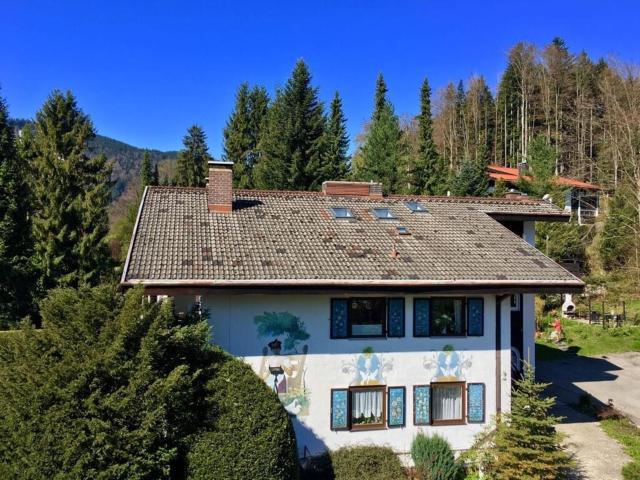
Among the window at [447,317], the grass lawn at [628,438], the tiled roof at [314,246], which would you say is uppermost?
the tiled roof at [314,246]

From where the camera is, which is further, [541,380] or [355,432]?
[541,380]

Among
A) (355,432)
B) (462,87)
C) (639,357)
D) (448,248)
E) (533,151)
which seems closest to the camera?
(355,432)

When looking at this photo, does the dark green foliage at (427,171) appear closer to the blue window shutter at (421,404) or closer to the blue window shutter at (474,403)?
the blue window shutter at (474,403)

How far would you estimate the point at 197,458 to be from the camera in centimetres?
847

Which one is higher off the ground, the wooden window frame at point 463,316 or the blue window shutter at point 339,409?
the wooden window frame at point 463,316

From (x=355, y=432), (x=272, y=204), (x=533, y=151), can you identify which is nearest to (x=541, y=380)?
(x=355, y=432)

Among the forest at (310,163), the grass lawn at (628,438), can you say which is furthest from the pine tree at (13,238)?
the grass lawn at (628,438)

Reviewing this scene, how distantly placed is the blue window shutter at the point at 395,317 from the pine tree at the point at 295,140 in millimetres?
22814

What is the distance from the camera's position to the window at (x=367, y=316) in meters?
12.3

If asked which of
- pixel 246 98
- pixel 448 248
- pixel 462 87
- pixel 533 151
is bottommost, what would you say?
pixel 448 248

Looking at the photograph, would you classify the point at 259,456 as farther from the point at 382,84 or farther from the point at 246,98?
the point at 382,84

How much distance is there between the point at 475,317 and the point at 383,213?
15.7ft

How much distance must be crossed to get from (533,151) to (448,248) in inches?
1218

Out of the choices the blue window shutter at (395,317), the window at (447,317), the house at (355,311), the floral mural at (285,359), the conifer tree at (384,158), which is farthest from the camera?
the conifer tree at (384,158)
